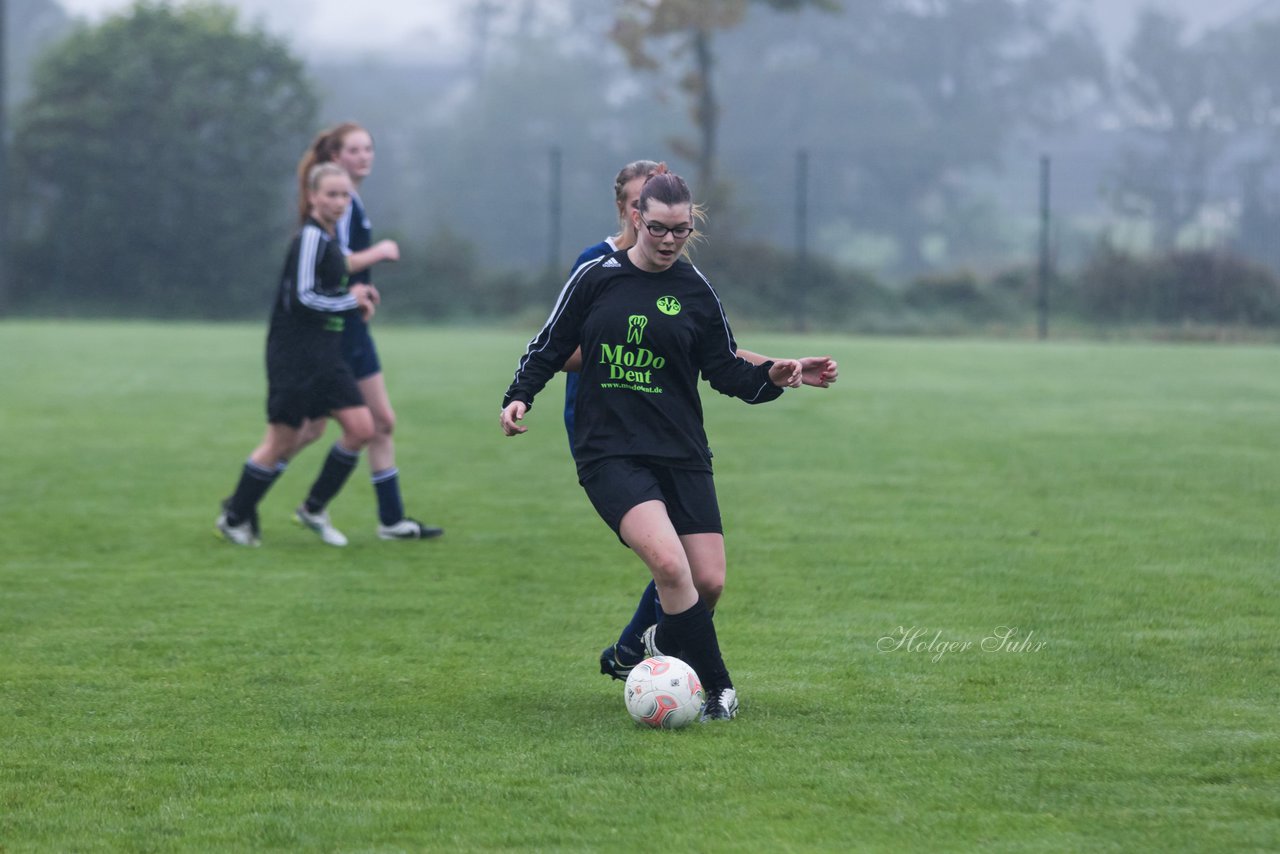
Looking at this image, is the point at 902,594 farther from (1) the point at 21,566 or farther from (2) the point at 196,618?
(1) the point at 21,566

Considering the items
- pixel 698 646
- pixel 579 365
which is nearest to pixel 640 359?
pixel 579 365

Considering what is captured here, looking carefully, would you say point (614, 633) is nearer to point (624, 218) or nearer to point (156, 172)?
point (624, 218)

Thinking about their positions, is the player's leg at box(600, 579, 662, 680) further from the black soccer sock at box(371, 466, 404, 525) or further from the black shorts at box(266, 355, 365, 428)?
the black soccer sock at box(371, 466, 404, 525)

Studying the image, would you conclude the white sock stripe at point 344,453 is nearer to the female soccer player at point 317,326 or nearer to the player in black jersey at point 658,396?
the female soccer player at point 317,326

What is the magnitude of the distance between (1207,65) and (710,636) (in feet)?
171

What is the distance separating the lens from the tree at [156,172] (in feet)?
100

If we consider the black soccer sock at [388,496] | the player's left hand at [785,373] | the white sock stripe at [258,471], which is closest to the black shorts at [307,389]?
the white sock stripe at [258,471]

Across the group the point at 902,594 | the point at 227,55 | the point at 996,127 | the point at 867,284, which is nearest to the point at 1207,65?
the point at 996,127

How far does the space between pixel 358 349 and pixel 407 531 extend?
90 centimetres

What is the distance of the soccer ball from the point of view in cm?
453

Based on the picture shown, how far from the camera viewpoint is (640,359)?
4.80 meters

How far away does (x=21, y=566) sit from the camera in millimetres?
7148

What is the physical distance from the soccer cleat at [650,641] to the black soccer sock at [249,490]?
10.4 ft

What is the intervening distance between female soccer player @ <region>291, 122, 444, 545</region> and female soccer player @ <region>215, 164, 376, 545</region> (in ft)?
0.36
